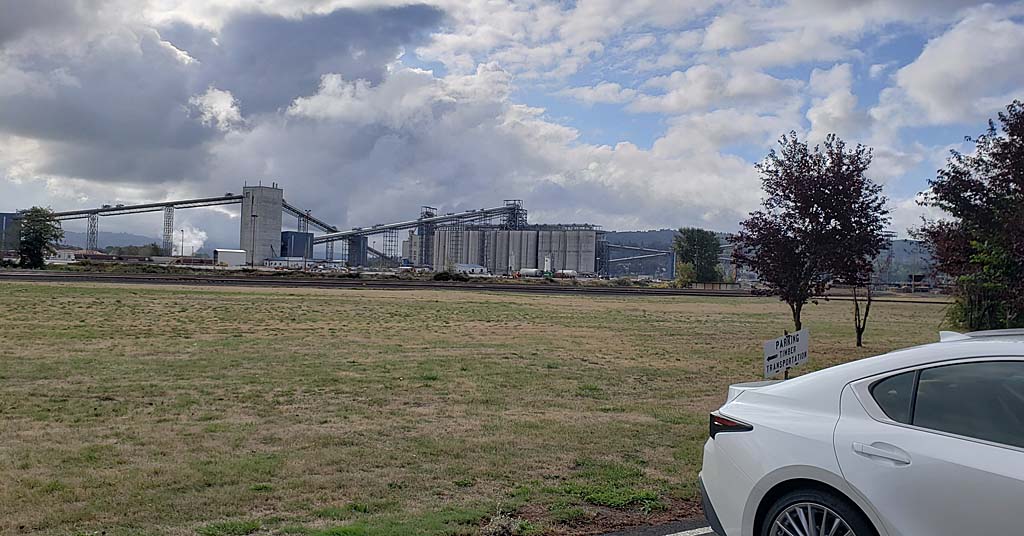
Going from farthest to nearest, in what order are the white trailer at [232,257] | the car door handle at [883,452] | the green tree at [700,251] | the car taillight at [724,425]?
the green tree at [700,251]
the white trailer at [232,257]
the car taillight at [724,425]
the car door handle at [883,452]

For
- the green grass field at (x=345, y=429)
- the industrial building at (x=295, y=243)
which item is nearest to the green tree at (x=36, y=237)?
the industrial building at (x=295, y=243)

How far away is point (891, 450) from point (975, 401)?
458mm

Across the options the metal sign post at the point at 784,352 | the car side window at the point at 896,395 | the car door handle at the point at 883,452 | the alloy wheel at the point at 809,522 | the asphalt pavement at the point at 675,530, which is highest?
the car side window at the point at 896,395

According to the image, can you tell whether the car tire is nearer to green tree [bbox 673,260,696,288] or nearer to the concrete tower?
green tree [bbox 673,260,696,288]

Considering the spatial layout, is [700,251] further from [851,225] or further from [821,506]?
[821,506]

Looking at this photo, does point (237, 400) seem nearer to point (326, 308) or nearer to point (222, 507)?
point (222, 507)

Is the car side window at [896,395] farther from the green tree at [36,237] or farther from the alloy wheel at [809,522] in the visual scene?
the green tree at [36,237]

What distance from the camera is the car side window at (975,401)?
147 inches

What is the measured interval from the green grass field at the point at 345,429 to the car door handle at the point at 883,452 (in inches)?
95.2

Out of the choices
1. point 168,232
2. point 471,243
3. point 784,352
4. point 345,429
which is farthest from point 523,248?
point 345,429

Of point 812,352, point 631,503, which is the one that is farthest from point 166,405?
point 812,352

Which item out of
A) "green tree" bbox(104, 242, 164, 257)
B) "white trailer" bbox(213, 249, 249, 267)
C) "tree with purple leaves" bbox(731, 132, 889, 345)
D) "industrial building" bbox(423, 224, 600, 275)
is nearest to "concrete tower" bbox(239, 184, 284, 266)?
"white trailer" bbox(213, 249, 249, 267)

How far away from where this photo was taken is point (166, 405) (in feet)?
34.2

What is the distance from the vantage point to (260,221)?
11731 cm
